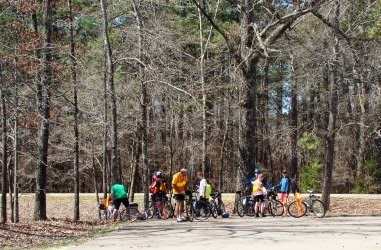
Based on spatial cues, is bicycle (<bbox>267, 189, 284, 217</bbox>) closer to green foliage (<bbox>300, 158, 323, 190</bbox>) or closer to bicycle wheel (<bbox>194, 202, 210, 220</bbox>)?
bicycle wheel (<bbox>194, 202, 210, 220</bbox>)

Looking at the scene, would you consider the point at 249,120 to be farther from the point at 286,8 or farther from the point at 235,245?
the point at 235,245

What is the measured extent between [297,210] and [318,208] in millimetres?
742

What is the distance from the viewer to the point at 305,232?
14.6 meters

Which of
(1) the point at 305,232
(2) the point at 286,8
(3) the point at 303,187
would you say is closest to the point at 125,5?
(2) the point at 286,8

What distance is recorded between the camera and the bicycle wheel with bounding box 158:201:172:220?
68.4 ft

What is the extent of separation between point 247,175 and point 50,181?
29.7 meters

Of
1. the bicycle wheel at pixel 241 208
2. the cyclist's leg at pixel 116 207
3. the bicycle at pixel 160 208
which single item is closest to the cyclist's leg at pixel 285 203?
the bicycle wheel at pixel 241 208

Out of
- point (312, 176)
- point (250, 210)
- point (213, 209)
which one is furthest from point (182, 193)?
point (312, 176)

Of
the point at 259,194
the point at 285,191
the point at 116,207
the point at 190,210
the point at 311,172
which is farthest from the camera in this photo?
the point at 311,172

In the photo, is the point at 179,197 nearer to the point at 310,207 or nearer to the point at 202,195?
the point at 202,195

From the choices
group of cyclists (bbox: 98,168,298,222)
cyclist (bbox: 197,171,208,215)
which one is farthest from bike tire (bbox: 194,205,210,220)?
group of cyclists (bbox: 98,168,298,222)

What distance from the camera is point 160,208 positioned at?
20.9 m

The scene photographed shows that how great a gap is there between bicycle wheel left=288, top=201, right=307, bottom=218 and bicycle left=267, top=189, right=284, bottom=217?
0.39 meters

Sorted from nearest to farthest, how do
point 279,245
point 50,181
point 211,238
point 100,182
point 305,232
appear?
point 279,245 → point 211,238 → point 305,232 → point 50,181 → point 100,182
